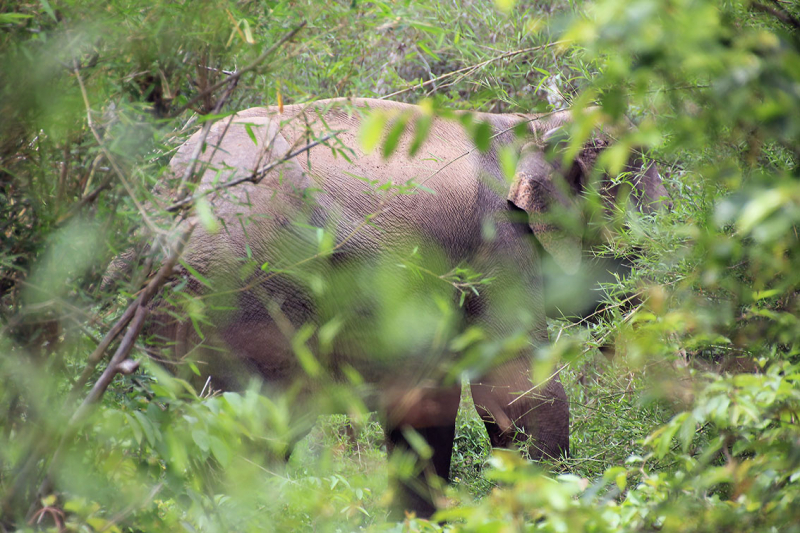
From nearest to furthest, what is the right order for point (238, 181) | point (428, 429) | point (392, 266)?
point (238, 181)
point (392, 266)
point (428, 429)

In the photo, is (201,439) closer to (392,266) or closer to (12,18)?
(12,18)

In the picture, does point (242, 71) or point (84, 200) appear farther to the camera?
point (84, 200)

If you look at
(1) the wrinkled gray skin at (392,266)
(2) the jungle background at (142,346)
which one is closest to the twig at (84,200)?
(2) the jungle background at (142,346)

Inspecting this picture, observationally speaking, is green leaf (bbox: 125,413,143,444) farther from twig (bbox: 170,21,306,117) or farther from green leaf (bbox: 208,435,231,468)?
twig (bbox: 170,21,306,117)

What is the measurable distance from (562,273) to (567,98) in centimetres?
→ 105

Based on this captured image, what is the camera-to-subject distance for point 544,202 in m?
3.48

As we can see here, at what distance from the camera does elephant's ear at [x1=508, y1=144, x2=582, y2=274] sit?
134 inches

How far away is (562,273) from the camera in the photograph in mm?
3613

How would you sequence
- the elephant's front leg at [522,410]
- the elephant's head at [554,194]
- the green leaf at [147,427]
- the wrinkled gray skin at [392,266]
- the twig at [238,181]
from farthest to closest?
1. the elephant's head at [554,194]
2. the elephant's front leg at [522,410]
3. the wrinkled gray skin at [392,266]
4. the twig at [238,181]
5. the green leaf at [147,427]

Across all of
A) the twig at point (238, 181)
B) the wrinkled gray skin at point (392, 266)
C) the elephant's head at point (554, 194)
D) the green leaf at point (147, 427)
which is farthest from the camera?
the elephant's head at point (554, 194)

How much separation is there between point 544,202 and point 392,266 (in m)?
0.90

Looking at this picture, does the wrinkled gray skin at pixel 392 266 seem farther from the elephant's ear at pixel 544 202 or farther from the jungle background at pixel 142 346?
A: the jungle background at pixel 142 346

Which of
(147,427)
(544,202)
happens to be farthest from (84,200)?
(544,202)

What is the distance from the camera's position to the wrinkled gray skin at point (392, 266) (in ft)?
8.77
